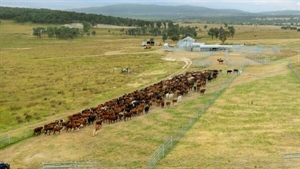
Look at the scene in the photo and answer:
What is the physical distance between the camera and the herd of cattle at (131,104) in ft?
87.9

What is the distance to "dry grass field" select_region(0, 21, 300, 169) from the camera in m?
21.6

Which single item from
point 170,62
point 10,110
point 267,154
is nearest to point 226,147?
point 267,154

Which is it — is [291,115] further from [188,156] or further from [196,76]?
[196,76]

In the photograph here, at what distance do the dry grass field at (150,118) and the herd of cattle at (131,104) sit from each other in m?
0.64

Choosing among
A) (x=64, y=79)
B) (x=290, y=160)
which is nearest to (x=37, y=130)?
(x=290, y=160)

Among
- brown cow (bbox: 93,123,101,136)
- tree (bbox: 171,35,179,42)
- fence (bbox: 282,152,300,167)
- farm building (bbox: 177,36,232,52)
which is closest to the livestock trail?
brown cow (bbox: 93,123,101,136)

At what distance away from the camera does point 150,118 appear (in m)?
29.3

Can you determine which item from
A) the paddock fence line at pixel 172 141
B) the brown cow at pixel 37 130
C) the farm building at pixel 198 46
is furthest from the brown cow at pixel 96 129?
the farm building at pixel 198 46

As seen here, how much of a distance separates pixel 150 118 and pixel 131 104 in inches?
127

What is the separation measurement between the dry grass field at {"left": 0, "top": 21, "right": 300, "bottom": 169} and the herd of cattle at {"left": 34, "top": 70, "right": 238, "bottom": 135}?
25.4 inches

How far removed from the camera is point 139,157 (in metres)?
21.3

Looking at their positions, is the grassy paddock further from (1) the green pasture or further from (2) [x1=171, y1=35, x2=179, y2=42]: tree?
(2) [x1=171, y1=35, x2=179, y2=42]: tree

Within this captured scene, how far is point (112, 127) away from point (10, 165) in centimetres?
833

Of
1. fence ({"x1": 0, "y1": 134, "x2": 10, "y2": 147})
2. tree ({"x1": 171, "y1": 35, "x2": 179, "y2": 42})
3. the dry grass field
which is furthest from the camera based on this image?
tree ({"x1": 171, "y1": 35, "x2": 179, "y2": 42})
